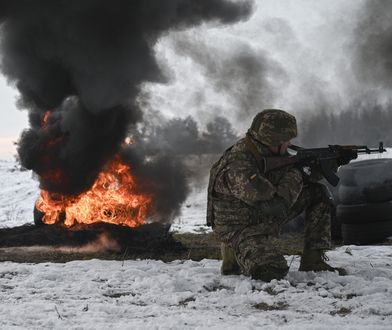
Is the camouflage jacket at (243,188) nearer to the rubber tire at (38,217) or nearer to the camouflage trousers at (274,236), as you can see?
the camouflage trousers at (274,236)

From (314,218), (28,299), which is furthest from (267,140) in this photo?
(28,299)

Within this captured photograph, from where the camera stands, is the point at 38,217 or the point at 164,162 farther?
the point at 164,162

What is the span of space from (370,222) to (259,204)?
3.24 m

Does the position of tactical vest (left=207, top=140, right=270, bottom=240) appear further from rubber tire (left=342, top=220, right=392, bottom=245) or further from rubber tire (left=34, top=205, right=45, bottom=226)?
rubber tire (left=34, top=205, right=45, bottom=226)

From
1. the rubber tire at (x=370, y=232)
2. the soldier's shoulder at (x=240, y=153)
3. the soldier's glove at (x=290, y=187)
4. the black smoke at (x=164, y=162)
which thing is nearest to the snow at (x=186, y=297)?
the soldier's glove at (x=290, y=187)

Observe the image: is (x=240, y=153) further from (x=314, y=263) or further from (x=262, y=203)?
(x=314, y=263)

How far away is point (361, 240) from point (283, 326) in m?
4.20

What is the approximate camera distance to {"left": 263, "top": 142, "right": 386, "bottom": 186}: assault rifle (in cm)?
431

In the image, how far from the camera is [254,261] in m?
4.16

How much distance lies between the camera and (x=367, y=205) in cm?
683

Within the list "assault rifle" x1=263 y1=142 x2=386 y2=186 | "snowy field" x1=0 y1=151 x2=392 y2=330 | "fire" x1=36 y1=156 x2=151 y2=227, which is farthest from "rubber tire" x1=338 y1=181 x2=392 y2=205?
"fire" x1=36 y1=156 x2=151 y2=227

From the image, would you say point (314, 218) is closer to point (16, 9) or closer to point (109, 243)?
point (109, 243)

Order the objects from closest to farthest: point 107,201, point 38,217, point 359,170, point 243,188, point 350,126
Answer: point 243,188, point 359,170, point 107,201, point 38,217, point 350,126

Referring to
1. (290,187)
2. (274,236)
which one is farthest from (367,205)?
(290,187)
